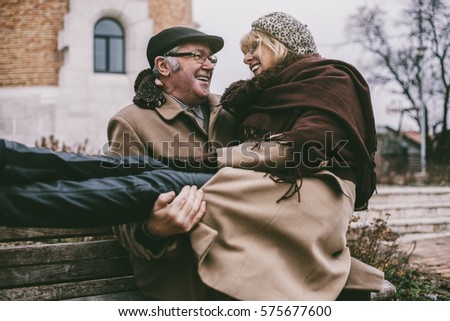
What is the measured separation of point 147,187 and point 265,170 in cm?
60

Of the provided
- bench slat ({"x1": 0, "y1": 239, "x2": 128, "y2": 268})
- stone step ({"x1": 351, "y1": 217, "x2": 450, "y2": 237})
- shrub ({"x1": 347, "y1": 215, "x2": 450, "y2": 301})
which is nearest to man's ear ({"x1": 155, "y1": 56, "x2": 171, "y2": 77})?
bench slat ({"x1": 0, "y1": 239, "x2": 128, "y2": 268})

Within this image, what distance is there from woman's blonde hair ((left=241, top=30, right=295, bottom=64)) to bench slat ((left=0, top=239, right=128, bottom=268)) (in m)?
1.43

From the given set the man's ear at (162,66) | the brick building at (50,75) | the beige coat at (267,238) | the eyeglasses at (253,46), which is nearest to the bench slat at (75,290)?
the beige coat at (267,238)

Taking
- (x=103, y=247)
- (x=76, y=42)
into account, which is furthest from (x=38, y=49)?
(x=103, y=247)

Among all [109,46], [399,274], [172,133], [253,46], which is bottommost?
[399,274]

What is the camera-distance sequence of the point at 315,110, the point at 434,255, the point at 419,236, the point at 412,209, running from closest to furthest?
1. the point at 315,110
2. the point at 434,255
3. the point at 419,236
4. the point at 412,209

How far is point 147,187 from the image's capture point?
2438 millimetres

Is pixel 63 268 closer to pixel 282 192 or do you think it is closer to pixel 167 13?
pixel 282 192

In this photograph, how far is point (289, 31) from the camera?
10.4ft

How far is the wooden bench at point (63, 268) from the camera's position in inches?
110

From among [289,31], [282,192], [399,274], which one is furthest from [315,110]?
[399,274]

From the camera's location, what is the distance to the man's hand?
96.3 inches

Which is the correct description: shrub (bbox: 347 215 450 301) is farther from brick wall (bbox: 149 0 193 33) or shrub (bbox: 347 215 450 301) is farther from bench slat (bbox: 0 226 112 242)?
brick wall (bbox: 149 0 193 33)

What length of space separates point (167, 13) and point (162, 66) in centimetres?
895
